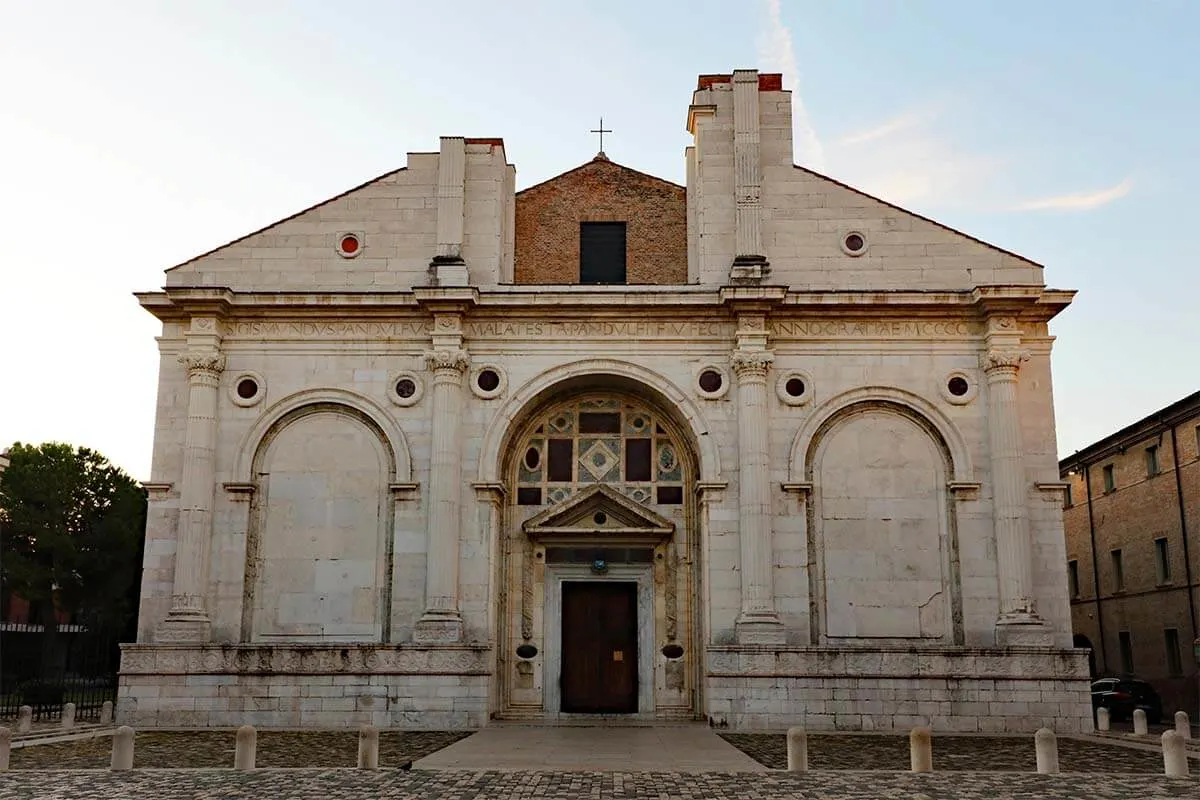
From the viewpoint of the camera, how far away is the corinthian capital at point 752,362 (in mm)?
22453

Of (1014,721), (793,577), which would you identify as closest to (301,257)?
(793,577)

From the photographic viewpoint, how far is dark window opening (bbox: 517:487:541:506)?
23828 mm

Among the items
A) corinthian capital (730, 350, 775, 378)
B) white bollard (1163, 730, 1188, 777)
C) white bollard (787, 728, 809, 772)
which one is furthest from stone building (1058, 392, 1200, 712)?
white bollard (787, 728, 809, 772)

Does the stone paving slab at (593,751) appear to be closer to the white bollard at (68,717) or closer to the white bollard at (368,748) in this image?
the white bollard at (368,748)

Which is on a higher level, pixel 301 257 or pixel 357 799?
pixel 301 257

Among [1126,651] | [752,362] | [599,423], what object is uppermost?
[752,362]

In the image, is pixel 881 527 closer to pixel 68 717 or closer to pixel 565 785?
pixel 565 785

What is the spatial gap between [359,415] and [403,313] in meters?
2.31

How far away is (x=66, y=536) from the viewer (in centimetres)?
3956

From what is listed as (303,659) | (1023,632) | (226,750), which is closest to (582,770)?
(226,750)

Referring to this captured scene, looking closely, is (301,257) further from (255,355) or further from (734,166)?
(734,166)

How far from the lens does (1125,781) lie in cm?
1355

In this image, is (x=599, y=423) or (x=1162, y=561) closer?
(x=599, y=423)

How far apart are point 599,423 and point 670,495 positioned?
2.19 m
